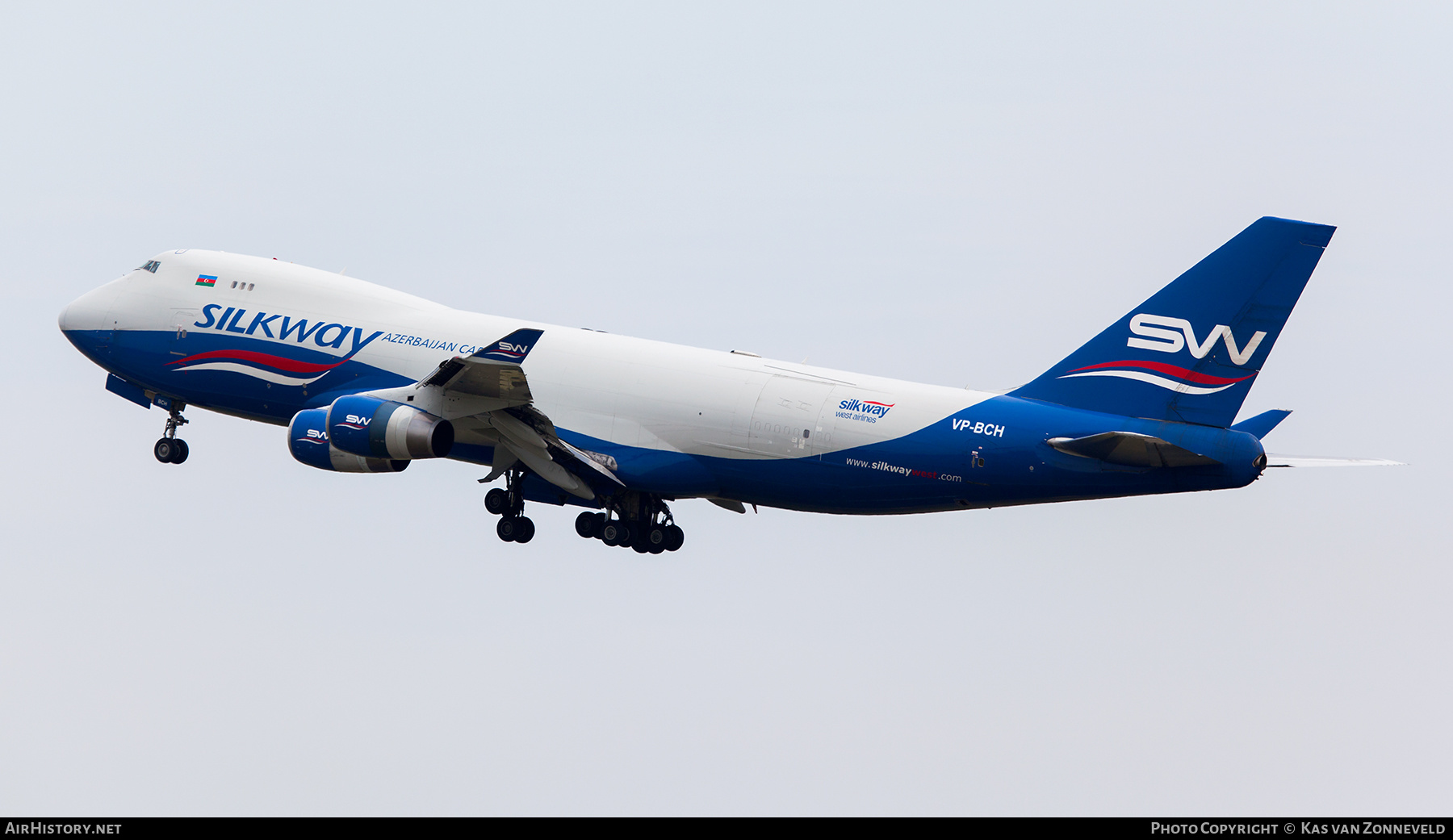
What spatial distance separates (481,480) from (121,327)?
32.9 ft

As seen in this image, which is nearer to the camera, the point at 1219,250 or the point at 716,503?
the point at 1219,250

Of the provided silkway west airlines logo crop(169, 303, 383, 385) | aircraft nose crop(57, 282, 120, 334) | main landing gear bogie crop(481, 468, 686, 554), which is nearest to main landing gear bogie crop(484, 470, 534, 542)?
main landing gear bogie crop(481, 468, 686, 554)

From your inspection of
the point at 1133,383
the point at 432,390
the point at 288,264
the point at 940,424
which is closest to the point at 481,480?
the point at 432,390

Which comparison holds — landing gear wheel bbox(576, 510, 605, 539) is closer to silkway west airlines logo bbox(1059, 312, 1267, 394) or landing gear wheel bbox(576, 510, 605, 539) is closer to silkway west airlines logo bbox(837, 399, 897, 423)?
silkway west airlines logo bbox(837, 399, 897, 423)

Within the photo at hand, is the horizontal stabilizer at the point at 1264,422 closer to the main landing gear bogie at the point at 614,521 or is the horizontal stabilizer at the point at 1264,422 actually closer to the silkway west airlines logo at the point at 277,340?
the main landing gear bogie at the point at 614,521

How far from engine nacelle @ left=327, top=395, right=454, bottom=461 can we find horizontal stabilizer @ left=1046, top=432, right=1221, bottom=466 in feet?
40.4

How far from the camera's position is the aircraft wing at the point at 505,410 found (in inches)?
1406

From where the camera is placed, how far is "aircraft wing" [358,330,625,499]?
35.7 m

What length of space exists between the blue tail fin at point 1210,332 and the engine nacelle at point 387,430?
1262cm

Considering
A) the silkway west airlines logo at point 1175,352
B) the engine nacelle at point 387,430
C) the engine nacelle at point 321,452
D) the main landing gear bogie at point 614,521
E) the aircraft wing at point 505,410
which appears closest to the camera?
the silkway west airlines logo at point 1175,352

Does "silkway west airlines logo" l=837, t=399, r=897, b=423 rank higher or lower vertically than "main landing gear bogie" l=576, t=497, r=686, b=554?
higher

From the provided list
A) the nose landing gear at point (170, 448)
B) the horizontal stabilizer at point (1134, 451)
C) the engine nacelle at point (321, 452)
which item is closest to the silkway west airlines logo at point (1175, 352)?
the horizontal stabilizer at point (1134, 451)

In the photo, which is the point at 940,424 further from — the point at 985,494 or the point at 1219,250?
the point at 1219,250

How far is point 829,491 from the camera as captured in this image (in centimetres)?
3650
